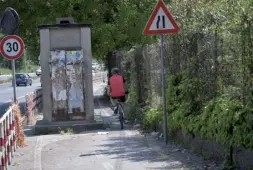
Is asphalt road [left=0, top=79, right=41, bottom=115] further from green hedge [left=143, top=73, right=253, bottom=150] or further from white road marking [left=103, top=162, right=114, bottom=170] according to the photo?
white road marking [left=103, top=162, right=114, bottom=170]

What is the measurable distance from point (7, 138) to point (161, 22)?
4046mm

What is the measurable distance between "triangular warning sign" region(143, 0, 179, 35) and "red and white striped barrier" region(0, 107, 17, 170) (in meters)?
3.41

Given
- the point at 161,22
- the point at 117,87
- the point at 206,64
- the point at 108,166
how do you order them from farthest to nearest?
the point at 117,87 < the point at 161,22 < the point at 206,64 < the point at 108,166

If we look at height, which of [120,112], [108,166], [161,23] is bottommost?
[108,166]

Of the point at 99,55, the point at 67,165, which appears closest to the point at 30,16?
the point at 99,55

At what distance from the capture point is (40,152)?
11.6m

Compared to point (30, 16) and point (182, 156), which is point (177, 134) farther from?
point (30, 16)

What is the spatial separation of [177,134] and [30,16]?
1829 centimetres

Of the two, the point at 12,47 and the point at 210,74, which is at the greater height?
the point at 12,47

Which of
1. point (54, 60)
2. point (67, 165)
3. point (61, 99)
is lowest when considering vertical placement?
point (67, 165)

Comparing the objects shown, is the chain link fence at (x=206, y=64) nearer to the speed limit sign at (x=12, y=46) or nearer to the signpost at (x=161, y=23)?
the signpost at (x=161, y=23)

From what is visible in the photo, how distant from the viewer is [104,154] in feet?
34.9

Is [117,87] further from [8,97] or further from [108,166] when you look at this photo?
[8,97]

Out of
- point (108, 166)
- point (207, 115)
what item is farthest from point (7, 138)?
point (207, 115)
